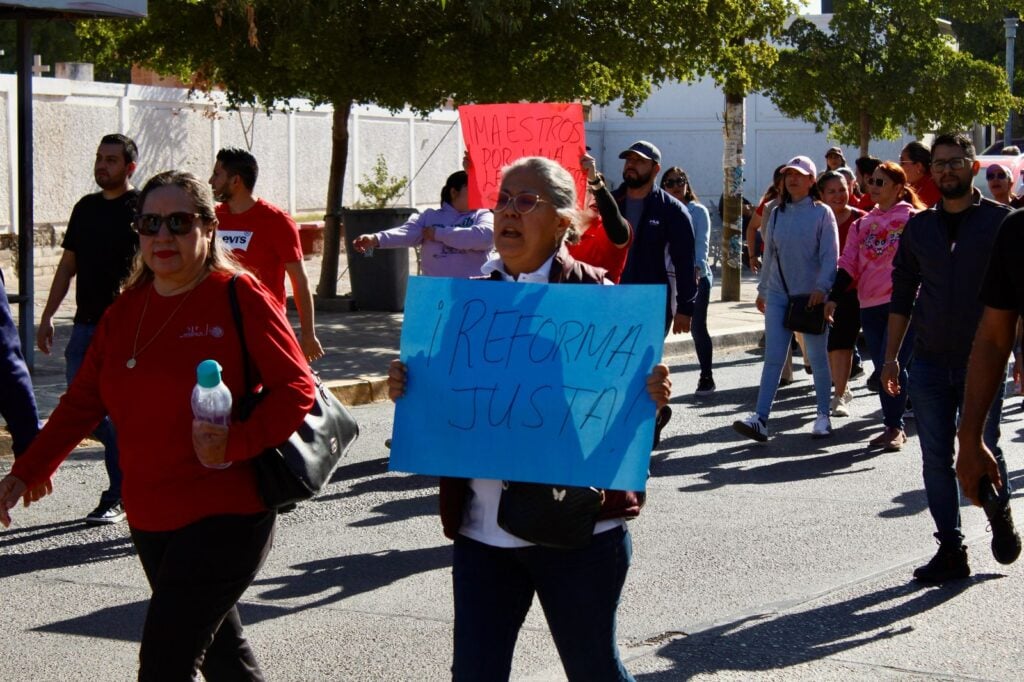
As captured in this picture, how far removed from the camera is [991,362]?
4.10 metres

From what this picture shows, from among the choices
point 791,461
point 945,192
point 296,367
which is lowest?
point 791,461

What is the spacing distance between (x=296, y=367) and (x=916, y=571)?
3.53 metres

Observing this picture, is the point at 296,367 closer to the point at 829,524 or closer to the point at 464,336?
the point at 464,336

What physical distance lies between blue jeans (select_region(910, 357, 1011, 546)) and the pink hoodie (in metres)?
3.27

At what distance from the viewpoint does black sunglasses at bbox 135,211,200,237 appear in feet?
13.3

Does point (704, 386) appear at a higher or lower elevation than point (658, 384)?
lower

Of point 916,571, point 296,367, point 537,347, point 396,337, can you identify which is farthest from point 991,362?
point 396,337

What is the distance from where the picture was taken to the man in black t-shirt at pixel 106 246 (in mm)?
7629

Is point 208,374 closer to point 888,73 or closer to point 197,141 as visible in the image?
point 197,141

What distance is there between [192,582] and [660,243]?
5547 mm

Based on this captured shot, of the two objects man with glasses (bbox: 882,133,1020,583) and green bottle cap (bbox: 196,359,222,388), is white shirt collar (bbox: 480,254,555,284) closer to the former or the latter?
green bottle cap (bbox: 196,359,222,388)

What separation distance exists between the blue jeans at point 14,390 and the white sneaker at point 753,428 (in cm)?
547

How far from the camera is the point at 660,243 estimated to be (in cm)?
899

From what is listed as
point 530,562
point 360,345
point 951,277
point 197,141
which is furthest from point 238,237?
point 197,141
